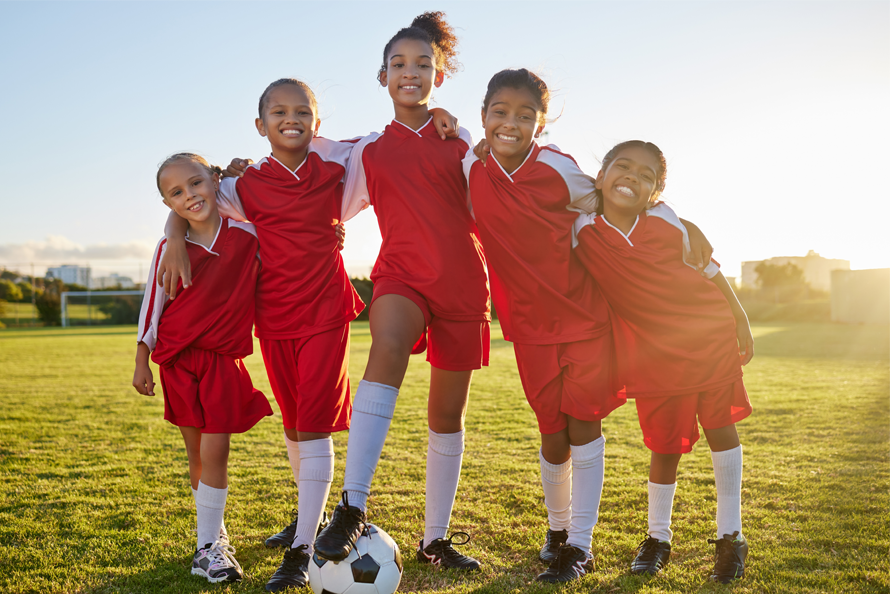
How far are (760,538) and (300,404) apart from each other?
2228mm

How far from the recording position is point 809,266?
42.3m

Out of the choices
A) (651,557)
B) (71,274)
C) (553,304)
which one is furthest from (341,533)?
(71,274)

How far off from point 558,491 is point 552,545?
247 millimetres

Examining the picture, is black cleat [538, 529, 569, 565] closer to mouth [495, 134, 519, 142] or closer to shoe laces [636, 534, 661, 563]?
shoe laces [636, 534, 661, 563]

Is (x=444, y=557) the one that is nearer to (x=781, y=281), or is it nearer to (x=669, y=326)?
(x=669, y=326)

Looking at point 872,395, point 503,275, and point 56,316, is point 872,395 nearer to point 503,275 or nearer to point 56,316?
point 503,275

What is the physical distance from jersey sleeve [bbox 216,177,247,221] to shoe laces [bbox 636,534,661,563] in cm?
225

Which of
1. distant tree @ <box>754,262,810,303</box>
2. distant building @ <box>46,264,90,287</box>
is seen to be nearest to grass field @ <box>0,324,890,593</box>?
distant tree @ <box>754,262,810,303</box>

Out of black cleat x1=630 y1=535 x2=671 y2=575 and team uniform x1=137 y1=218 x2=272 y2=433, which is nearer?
black cleat x1=630 y1=535 x2=671 y2=575

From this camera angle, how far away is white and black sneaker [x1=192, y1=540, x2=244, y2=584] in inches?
96.3

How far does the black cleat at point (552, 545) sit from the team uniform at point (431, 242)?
0.83 metres

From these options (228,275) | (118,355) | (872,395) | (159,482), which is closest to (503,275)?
(228,275)

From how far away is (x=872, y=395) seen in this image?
7.46 m

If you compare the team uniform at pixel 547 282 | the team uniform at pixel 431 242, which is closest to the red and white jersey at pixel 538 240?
the team uniform at pixel 547 282
